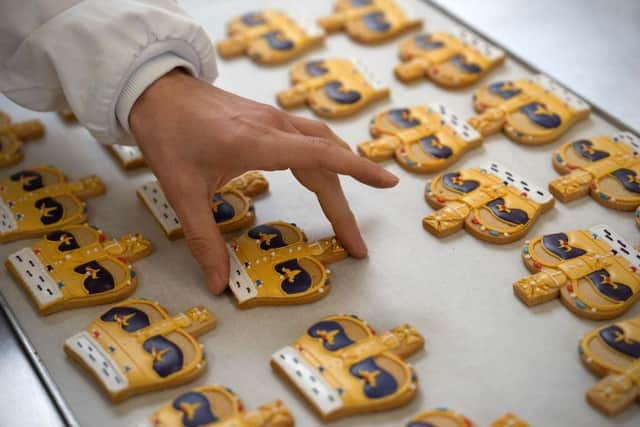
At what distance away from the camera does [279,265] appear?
83cm

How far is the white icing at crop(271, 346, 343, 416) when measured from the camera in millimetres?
696

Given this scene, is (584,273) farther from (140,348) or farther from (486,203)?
(140,348)

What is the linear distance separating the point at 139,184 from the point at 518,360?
0.48m

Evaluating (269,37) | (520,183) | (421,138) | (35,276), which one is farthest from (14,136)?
(520,183)

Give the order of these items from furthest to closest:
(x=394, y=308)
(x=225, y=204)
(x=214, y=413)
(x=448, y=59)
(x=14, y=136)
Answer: (x=448, y=59), (x=14, y=136), (x=225, y=204), (x=394, y=308), (x=214, y=413)

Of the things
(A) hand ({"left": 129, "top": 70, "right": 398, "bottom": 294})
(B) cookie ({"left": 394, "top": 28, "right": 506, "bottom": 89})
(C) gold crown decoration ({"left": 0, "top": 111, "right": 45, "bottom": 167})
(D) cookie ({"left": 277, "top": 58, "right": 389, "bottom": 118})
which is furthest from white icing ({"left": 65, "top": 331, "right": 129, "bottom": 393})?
(B) cookie ({"left": 394, "top": 28, "right": 506, "bottom": 89})

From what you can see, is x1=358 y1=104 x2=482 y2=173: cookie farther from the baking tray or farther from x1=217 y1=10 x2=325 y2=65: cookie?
x1=217 y1=10 x2=325 y2=65: cookie

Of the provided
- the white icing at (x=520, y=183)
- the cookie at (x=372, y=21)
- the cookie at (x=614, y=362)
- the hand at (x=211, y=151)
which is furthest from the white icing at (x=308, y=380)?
the cookie at (x=372, y=21)

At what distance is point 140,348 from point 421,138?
1.42ft

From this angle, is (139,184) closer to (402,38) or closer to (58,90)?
(58,90)

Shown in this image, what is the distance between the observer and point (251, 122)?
31.6 inches

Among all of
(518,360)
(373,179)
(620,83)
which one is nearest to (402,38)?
(620,83)

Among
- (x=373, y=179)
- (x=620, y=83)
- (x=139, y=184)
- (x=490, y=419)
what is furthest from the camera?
(x=620, y=83)

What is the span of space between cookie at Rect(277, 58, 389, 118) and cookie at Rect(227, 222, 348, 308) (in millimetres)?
234
